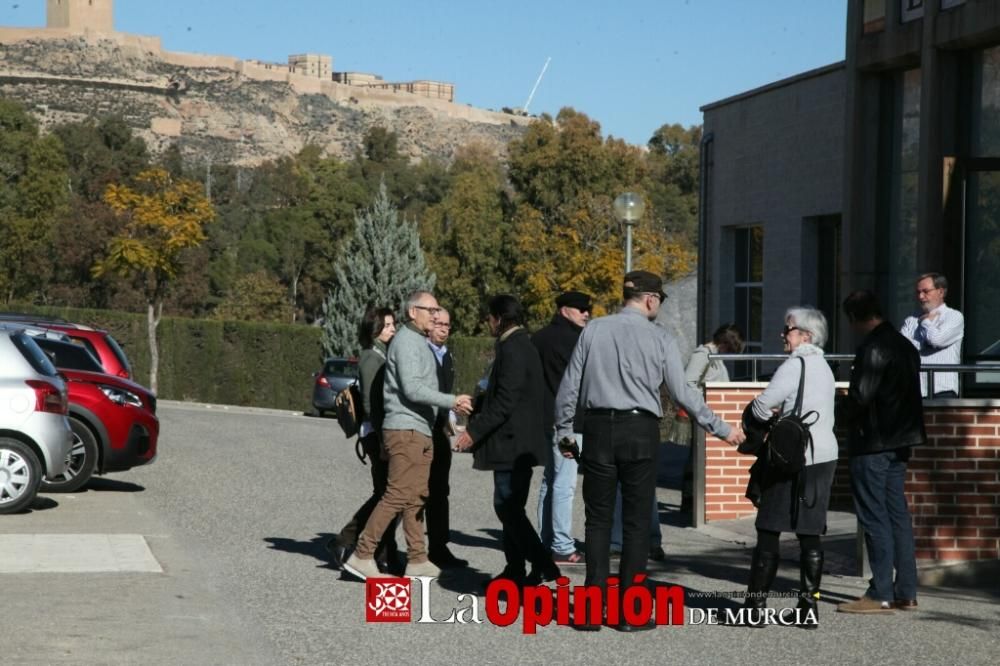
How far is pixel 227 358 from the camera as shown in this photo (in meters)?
53.7

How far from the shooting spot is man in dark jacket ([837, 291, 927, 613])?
962cm

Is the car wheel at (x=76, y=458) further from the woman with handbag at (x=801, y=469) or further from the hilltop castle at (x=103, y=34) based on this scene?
the hilltop castle at (x=103, y=34)

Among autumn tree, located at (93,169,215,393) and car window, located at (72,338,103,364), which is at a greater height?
autumn tree, located at (93,169,215,393)

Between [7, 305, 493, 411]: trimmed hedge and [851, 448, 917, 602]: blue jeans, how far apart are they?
4219cm

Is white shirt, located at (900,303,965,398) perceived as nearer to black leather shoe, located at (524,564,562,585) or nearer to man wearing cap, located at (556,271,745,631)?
black leather shoe, located at (524,564,562,585)

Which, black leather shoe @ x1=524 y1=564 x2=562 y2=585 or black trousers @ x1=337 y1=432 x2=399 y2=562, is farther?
black trousers @ x1=337 y1=432 x2=399 y2=562

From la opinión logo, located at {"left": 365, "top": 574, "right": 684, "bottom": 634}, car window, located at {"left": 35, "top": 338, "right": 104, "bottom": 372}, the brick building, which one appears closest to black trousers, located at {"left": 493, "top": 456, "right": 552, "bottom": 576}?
la opinión logo, located at {"left": 365, "top": 574, "right": 684, "bottom": 634}

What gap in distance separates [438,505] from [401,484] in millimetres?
1066

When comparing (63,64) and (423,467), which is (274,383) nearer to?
(423,467)

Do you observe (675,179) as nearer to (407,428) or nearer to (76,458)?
(76,458)

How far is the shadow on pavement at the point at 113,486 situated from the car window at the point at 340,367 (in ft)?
76.1

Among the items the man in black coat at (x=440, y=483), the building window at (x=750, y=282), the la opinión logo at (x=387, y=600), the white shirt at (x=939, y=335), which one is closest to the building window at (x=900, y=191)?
the building window at (x=750, y=282)

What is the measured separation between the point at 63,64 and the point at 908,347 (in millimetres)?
170564

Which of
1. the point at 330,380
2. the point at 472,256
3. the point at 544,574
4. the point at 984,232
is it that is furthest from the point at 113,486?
the point at 472,256
